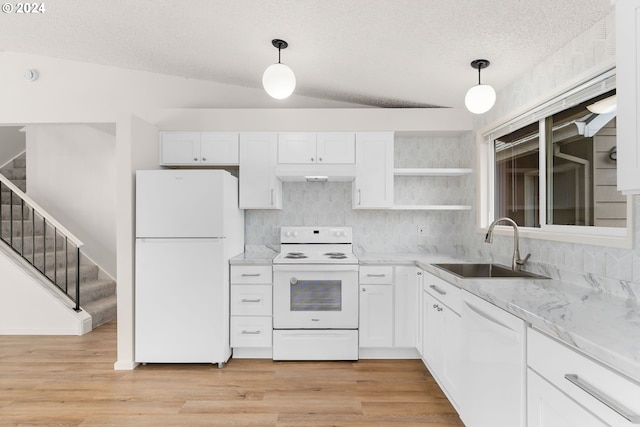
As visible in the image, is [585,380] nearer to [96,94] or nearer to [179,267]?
[179,267]

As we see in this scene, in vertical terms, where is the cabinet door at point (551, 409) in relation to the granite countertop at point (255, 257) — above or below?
below

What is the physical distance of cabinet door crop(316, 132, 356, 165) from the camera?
3486mm

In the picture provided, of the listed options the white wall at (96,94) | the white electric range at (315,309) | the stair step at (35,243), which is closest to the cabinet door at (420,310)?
the white electric range at (315,309)

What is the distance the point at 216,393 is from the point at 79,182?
4271mm

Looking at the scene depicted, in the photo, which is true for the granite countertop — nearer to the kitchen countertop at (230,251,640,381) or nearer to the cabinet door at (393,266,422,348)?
the cabinet door at (393,266,422,348)

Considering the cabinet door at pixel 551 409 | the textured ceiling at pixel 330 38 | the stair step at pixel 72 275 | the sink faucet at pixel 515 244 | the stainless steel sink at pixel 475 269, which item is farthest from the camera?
the stair step at pixel 72 275

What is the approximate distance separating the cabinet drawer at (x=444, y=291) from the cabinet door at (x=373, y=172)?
894 millimetres

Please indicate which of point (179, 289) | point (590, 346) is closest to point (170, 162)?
point (179, 289)

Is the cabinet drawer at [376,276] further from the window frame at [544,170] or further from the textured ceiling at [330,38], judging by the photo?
the textured ceiling at [330,38]

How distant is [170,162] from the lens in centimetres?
349

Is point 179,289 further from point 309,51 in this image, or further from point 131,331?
point 309,51

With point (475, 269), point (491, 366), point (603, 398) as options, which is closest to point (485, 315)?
point (491, 366)

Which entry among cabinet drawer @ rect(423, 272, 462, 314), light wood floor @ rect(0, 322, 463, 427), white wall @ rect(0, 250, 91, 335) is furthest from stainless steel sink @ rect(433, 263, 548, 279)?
white wall @ rect(0, 250, 91, 335)

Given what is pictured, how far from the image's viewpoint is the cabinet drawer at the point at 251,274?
3.18 meters
